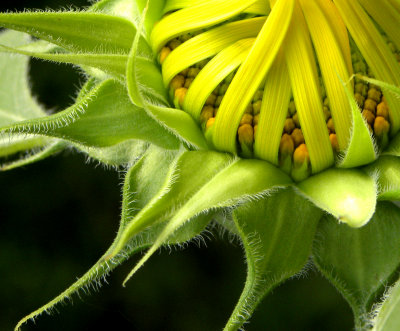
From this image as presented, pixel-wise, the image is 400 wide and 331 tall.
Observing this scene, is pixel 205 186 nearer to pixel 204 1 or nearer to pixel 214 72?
pixel 214 72

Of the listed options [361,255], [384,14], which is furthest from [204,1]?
[361,255]

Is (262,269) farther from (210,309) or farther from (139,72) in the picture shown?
(210,309)

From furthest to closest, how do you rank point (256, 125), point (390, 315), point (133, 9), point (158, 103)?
point (133, 9)
point (158, 103)
point (256, 125)
point (390, 315)

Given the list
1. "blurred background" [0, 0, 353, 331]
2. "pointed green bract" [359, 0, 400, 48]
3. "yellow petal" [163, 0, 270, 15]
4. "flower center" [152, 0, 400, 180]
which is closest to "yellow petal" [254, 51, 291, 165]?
"flower center" [152, 0, 400, 180]

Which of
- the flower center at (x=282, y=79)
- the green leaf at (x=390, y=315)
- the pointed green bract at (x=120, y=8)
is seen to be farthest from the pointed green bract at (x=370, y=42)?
the pointed green bract at (x=120, y=8)

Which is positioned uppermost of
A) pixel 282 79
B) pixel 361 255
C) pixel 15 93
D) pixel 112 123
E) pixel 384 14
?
pixel 384 14

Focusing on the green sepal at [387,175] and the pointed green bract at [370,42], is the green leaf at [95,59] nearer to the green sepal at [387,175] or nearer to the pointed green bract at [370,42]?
the pointed green bract at [370,42]

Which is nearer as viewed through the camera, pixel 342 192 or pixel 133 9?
pixel 342 192

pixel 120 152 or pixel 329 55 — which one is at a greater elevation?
pixel 329 55
